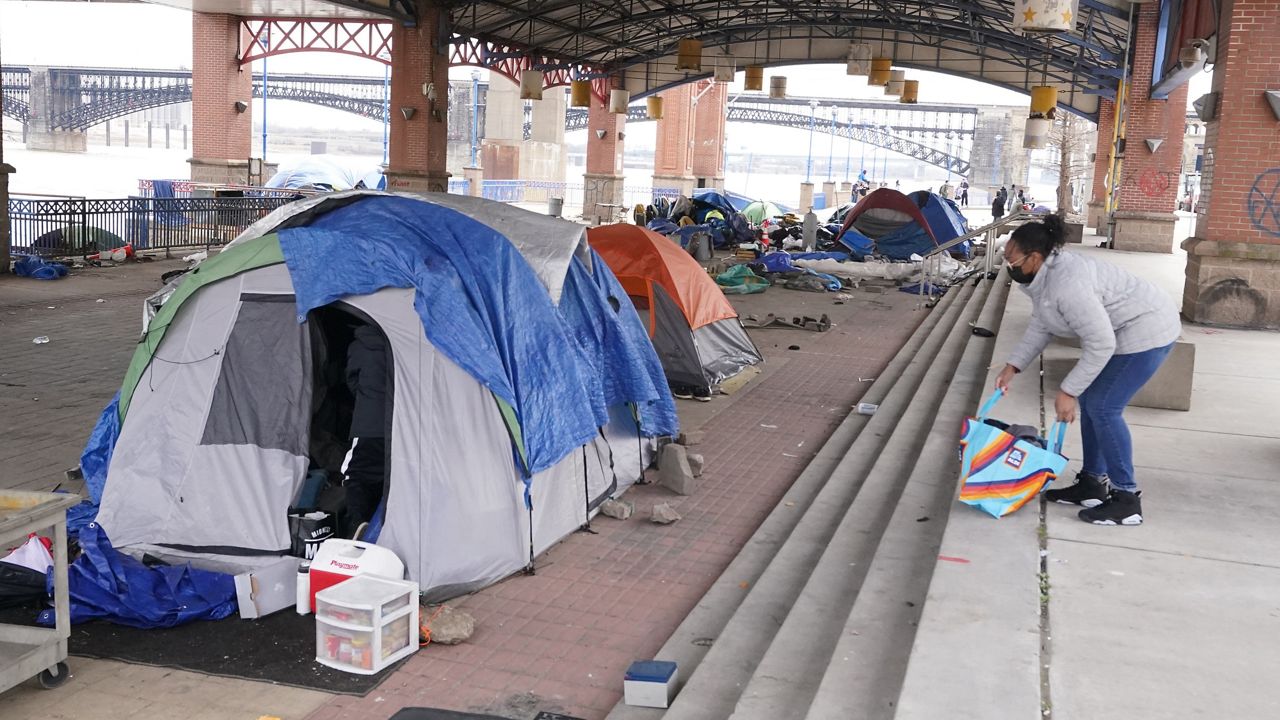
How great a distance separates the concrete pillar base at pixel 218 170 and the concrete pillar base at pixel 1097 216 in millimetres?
23549

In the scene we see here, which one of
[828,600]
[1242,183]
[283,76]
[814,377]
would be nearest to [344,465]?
[828,600]

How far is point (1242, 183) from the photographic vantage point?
1338 centimetres

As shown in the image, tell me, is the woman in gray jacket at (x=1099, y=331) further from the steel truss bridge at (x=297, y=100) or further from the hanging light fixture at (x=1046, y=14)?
the steel truss bridge at (x=297, y=100)

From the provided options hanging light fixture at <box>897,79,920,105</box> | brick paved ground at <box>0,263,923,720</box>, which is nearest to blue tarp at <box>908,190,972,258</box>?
hanging light fixture at <box>897,79,920,105</box>

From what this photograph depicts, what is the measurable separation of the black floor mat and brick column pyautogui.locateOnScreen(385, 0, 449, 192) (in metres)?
20.6

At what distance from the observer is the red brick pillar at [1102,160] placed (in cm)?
3488

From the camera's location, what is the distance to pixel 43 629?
193 inches

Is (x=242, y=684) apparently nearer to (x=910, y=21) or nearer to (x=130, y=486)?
(x=130, y=486)

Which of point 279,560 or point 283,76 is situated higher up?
point 283,76

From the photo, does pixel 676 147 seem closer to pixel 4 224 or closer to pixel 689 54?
pixel 689 54

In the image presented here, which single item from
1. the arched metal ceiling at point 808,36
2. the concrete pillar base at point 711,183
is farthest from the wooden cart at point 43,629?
the concrete pillar base at point 711,183

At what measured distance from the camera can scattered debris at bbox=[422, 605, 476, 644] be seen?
5.43 metres

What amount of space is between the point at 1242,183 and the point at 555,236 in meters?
9.80

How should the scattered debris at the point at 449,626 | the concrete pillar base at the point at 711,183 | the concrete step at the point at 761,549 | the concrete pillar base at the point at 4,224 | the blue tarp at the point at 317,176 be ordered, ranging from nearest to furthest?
the concrete step at the point at 761,549 → the scattered debris at the point at 449,626 → the concrete pillar base at the point at 4,224 → the blue tarp at the point at 317,176 → the concrete pillar base at the point at 711,183
